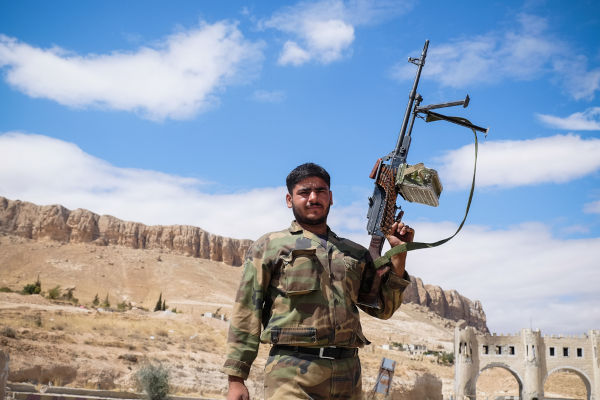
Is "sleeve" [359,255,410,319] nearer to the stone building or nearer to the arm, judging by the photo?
the arm

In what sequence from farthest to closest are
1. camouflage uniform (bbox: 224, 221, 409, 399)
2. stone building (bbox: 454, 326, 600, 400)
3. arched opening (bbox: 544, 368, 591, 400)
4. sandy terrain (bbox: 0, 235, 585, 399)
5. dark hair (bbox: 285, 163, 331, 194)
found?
1. arched opening (bbox: 544, 368, 591, 400)
2. stone building (bbox: 454, 326, 600, 400)
3. sandy terrain (bbox: 0, 235, 585, 399)
4. dark hair (bbox: 285, 163, 331, 194)
5. camouflage uniform (bbox: 224, 221, 409, 399)

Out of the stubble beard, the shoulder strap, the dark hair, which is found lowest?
the shoulder strap

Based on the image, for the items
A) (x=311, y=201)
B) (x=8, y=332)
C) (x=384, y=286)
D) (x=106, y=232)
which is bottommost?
(x=8, y=332)

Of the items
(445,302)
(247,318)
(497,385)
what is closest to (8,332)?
(247,318)

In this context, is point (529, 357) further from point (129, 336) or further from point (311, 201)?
point (311, 201)

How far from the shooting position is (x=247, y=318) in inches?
133

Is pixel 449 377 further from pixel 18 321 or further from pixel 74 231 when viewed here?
pixel 74 231

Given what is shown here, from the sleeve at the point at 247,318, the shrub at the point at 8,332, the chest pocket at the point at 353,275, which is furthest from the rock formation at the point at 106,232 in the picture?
the chest pocket at the point at 353,275

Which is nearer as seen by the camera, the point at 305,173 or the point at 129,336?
the point at 305,173

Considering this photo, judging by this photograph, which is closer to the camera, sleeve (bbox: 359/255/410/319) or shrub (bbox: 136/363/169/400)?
sleeve (bbox: 359/255/410/319)

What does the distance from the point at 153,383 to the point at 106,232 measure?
10058 cm

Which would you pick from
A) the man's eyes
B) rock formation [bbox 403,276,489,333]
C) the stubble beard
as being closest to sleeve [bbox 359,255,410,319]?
the stubble beard

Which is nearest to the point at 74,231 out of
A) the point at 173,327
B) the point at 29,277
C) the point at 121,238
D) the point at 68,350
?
the point at 121,238

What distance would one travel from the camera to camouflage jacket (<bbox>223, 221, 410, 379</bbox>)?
3.23 meters
